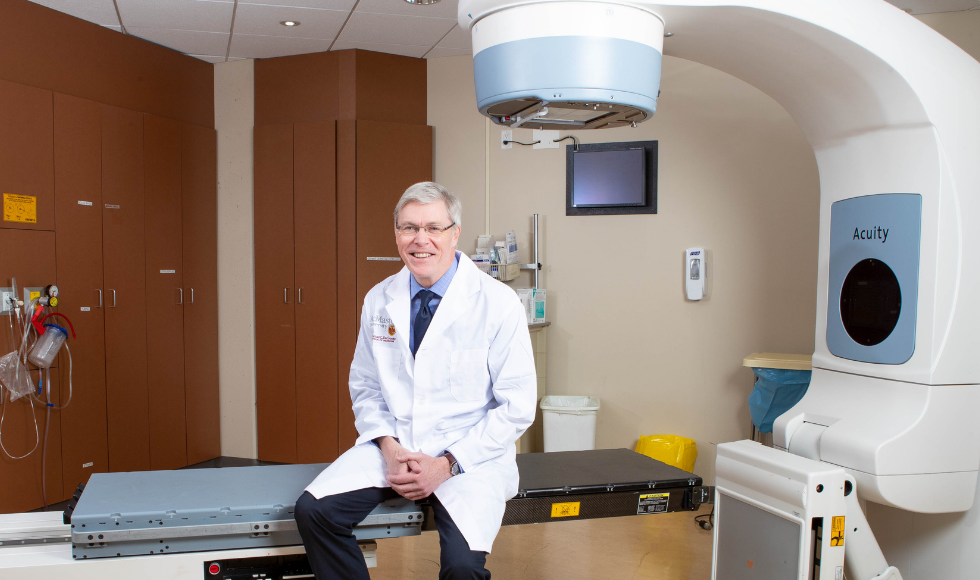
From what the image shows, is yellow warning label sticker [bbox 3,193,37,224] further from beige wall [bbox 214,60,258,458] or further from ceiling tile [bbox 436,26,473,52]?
ceiling tile [bbox 436,26,473,52]

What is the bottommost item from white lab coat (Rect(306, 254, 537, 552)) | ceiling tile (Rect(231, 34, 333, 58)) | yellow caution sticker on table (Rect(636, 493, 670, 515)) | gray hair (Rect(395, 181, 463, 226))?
yellow caution sticker on table (Rect(636, 493, 670, 515))

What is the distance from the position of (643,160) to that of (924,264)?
1946 millimetres

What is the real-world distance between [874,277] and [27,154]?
3.49 m

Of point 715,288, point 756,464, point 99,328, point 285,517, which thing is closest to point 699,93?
point 715,288

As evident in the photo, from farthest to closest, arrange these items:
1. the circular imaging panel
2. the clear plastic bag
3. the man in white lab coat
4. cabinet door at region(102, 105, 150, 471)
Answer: cabinet door at region(102, 105, 150, 471) < the clear plastic bag < the circular imaging panel < the man in white lab coat

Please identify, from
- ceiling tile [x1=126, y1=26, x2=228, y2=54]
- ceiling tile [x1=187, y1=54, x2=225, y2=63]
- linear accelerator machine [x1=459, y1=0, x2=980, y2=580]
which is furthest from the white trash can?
ceiling tile [x1=187, y1=54, x2=225, y2=63]

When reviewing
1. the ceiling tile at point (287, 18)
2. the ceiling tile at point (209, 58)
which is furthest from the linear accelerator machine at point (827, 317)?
the ceiling tile at point (209, 58)

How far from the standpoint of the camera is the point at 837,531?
5.92ft

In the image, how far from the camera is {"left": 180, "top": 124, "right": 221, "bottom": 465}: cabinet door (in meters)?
4.05

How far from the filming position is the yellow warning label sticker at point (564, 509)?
2.04 m

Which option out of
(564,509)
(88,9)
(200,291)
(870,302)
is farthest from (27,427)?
(870,302)

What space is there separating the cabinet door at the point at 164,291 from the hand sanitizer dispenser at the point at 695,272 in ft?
9.33

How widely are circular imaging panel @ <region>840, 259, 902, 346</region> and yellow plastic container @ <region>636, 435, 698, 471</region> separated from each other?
63.1 inches

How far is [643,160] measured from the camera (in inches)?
143
